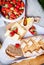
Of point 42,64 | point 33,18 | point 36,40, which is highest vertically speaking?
point 33,18

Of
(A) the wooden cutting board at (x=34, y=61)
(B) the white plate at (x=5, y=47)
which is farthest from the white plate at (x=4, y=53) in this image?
(A) the wooden cutting board at (x=34, y=61)

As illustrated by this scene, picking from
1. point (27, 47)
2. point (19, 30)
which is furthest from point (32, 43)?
point (19, 30)

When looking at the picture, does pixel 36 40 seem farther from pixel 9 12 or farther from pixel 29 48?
pixel 9 12

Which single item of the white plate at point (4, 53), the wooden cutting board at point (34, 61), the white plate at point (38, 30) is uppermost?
the white plate at point (38, 30)

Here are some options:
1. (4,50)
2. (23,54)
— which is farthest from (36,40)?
(4,50)

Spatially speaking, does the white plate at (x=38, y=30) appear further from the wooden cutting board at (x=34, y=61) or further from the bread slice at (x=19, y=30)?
the wooden cutting board at (x=34, y=61)

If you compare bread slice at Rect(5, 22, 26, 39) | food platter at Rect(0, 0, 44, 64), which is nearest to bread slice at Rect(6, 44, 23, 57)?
food platter at Rect(0, 0, 44, 64)

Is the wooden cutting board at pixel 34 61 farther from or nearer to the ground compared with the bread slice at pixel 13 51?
nearer to the ground

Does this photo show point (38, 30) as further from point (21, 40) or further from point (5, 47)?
point (5, 47)

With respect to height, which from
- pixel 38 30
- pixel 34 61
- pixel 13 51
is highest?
pixel 38 30

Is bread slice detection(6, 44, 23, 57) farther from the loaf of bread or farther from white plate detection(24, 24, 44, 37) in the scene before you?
white plate detection(24, 24, 44, 37)

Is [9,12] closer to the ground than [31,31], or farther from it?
farther from it
